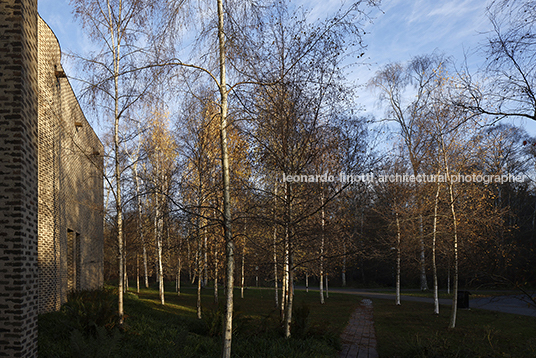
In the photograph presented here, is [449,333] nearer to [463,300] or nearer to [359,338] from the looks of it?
[359,338]

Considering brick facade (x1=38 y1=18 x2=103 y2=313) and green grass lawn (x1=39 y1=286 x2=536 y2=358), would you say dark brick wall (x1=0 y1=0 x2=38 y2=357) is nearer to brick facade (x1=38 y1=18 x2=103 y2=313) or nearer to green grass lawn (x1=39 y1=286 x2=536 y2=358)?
green grass lawn (x1=39 y1=286 x2=536 y2=358)

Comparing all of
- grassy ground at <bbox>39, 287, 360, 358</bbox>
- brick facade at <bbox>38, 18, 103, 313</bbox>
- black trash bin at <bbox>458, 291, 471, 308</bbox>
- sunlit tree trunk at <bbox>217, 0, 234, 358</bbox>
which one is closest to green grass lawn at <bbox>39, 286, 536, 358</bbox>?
grassy ground at <bbox>39, 287, 360, 358</bbox>

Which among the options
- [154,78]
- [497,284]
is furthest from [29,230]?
[497,284]

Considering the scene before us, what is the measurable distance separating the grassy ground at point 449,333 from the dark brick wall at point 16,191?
6990 millimetres

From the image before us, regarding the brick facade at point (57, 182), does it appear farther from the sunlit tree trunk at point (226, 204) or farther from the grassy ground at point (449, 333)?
the grassy ground at point (449, 333)

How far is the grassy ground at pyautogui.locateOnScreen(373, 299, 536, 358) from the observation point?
25.4 ft

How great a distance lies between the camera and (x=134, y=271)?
4350cm

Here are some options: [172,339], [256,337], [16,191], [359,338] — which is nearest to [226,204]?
[16,191]

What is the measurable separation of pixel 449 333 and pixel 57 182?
13749 mm

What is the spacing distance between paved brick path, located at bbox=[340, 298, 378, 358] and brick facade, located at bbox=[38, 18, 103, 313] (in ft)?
28.8

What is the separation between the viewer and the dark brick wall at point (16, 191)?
4.56 m

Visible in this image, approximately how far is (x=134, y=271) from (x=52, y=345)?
38569 millimetres

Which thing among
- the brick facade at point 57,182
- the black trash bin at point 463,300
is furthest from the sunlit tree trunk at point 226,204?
the black trash bin at point 463,300

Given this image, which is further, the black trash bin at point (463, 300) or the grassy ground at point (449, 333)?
the black trash bin at point (463, 300)
